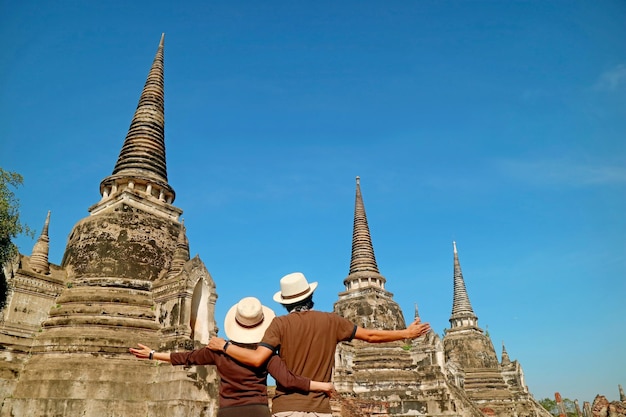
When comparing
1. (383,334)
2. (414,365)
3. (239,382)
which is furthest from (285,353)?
(414,365)

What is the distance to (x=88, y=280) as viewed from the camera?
62.6 ft

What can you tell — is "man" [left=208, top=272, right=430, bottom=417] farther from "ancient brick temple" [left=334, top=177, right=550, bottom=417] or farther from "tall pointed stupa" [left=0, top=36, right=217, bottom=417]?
"ancient brick temple" [left=334, top=177, right=550, bottom=417]

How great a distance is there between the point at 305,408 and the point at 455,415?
80.0ft

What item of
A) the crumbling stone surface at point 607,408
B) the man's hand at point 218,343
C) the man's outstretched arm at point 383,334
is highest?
the man's outstretched arm at point 383,334

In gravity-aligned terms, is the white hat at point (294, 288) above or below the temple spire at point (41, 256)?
below

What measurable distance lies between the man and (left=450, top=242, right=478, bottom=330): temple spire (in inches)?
1611

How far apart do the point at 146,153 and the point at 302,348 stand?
21.4 metres

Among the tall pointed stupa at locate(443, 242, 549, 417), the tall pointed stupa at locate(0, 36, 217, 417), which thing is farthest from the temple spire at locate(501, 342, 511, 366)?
the tall pointed stupa at locate(0, 36, 217, 417)

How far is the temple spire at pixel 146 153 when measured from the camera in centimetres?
2261

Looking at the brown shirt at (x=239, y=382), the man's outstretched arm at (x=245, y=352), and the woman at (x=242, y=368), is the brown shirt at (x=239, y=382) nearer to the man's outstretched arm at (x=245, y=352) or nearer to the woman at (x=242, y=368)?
the woman at (x=242, y=368)

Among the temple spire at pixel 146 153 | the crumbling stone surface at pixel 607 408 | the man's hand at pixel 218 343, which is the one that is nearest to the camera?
the man's hand at pixel 218 343

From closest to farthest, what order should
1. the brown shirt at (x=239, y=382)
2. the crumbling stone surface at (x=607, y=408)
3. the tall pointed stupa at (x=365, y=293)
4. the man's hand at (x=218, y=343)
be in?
1. the man's hand at (x=218, y=343)
2. the brown shirt at (x=239, y=382)
3. the crumbling stone surface at (x=607, y=408)
4. the tall pointed stupa at (x=365, y=293)

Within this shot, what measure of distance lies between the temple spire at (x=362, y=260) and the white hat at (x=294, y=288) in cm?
2902

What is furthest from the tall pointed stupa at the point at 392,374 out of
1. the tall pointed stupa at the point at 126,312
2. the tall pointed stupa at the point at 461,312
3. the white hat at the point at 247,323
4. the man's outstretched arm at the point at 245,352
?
the man's outstretched arm at the point at 245,352
